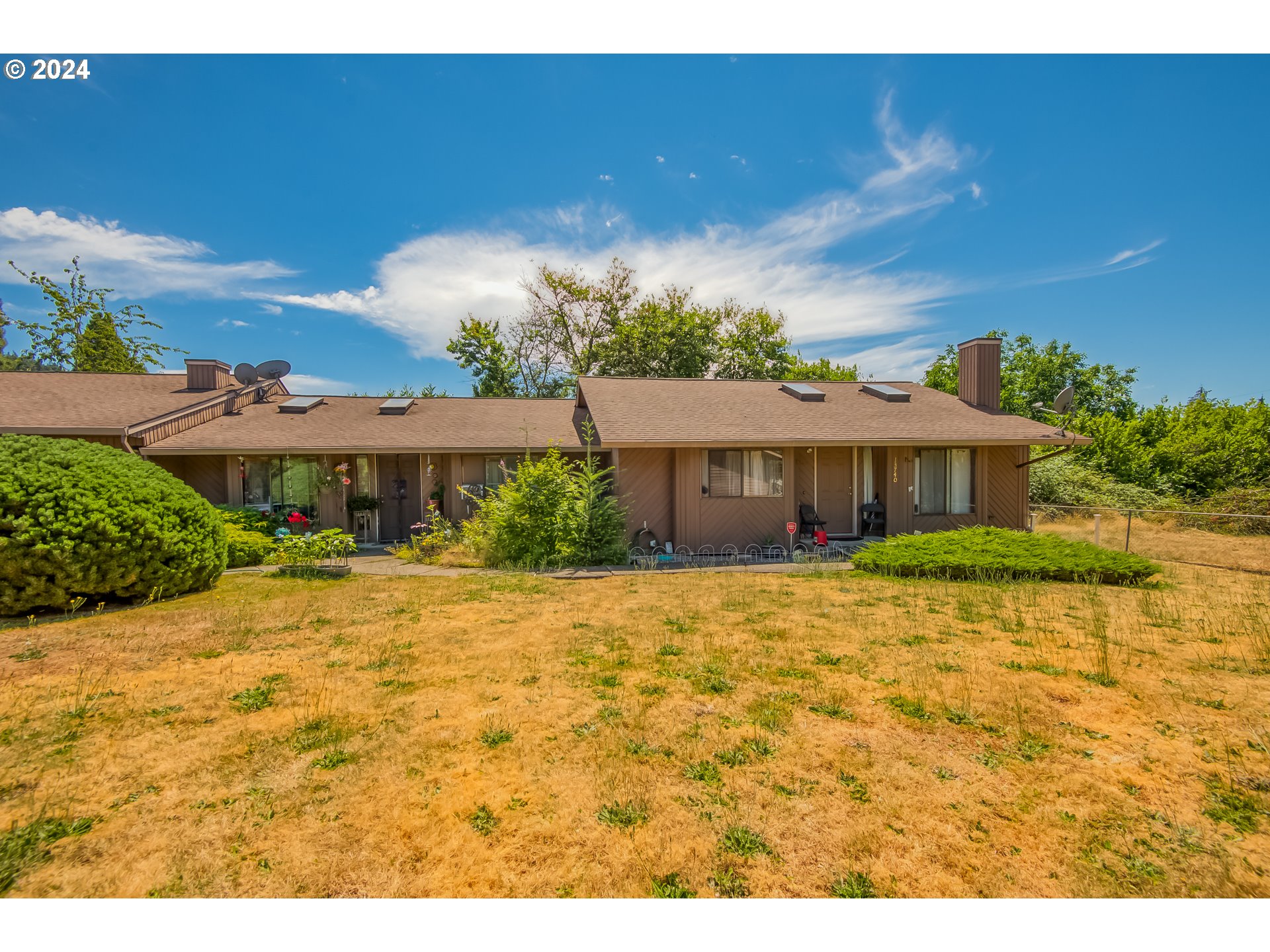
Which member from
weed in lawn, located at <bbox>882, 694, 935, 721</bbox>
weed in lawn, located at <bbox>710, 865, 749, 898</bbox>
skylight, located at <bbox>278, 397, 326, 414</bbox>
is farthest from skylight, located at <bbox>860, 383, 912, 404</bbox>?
skylight, located at <bbox>278, 397, 326, 414</bbox>

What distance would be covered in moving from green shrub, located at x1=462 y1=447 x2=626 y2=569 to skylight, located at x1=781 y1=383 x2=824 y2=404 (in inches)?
274

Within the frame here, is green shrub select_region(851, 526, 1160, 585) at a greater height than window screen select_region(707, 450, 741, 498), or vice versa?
window screen select_region(707, 450, 741, 498)

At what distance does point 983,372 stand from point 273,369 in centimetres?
2112

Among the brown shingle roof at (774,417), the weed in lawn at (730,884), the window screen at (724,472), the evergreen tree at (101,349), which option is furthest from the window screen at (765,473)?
the evergreen tree at (101,349)

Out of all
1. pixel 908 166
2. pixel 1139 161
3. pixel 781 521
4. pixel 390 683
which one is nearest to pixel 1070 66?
pixel 908 166

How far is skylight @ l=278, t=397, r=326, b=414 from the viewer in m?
15.0

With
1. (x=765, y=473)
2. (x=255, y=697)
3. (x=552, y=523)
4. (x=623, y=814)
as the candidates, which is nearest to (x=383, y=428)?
(x=552, y=523)

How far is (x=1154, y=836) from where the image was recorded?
2605 millimetres

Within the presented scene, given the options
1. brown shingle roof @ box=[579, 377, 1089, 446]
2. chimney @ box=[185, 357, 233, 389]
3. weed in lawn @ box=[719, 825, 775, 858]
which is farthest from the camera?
chimney @ box=[185, 357, 233, 389]

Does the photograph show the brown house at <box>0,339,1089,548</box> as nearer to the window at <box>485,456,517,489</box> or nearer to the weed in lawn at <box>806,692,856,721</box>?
the window at <box>485,456,517,489</box>

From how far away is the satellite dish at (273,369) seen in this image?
16.5 m

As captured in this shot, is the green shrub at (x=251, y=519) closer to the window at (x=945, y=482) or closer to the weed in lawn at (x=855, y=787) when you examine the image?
the weed in lawn at (x=855, y=787)

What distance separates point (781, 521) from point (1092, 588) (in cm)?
527

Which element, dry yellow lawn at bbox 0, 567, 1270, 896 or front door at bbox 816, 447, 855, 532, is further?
front door at bbox 816, 447, 855, 532
